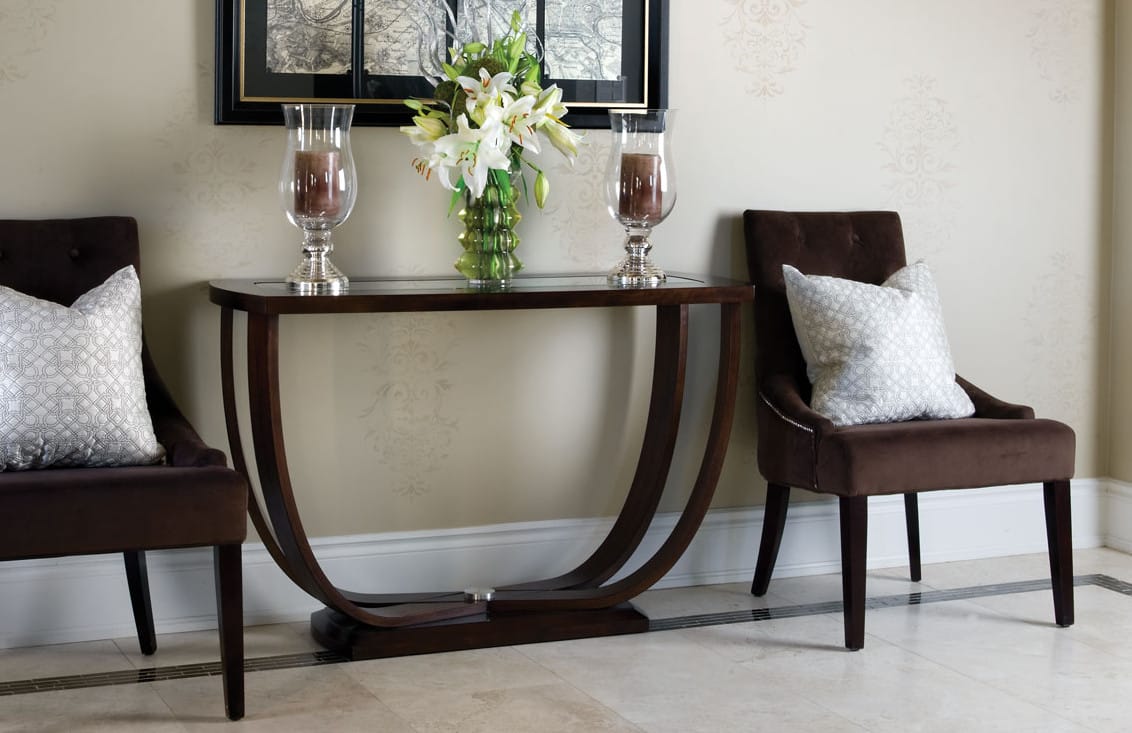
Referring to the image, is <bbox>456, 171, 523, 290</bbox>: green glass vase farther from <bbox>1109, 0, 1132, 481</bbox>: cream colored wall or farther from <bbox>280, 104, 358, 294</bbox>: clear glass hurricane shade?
<bbox>1109, 0, 1132, 481</bbox>: cream colored wall

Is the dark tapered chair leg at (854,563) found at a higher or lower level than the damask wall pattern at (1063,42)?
lower

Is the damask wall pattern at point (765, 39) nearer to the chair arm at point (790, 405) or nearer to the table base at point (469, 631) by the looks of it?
the chair arm at point (790, 405)

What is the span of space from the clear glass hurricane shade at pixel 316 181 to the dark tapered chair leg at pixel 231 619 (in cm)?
54

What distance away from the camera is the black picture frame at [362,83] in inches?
109

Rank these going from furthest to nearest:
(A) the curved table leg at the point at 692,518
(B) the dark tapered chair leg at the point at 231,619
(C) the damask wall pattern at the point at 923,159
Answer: (C) the damask wall pattern at the point at 923,159, (A) the curved table leg at the point at 692,518, (B) the dark tapered chair leg at the point at 231,619

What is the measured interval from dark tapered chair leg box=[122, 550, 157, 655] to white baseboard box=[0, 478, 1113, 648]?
0.14 meters

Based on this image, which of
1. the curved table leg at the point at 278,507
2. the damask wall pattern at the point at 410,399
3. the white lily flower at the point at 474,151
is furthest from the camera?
the damask wall pattern at the point at 410,399

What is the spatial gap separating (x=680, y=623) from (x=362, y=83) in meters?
1.37

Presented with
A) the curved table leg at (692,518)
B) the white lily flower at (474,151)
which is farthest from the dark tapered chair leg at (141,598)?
the white lily flower at (474,151)

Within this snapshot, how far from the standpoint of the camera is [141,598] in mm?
2645

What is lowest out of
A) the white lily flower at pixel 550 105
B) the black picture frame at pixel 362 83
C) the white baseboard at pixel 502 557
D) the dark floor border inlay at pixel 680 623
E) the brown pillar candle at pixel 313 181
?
the dark floor border inlay at pixel 680 623

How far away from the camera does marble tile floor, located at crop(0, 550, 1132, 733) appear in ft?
7.63

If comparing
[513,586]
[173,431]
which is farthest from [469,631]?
[173,431]

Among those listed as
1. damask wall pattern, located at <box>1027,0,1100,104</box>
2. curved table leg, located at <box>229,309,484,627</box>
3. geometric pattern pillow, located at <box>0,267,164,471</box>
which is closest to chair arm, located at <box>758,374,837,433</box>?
curved table leg, located at <box>229,309,484,627</box>
